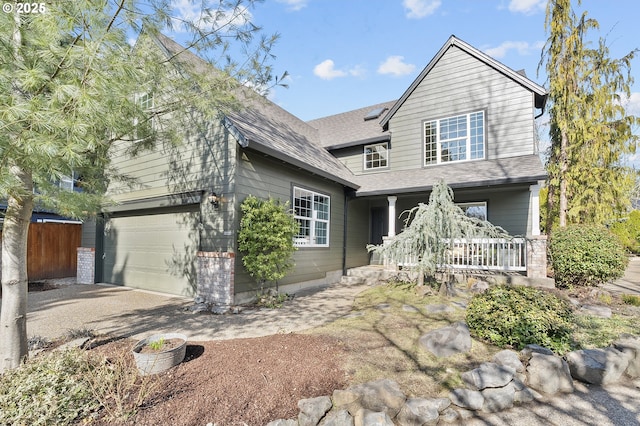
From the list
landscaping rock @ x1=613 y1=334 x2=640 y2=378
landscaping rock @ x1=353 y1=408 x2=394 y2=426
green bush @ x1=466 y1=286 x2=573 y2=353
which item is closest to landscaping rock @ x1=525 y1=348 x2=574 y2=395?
green bush @ x1=466 y1=286 x2=573 y2=353

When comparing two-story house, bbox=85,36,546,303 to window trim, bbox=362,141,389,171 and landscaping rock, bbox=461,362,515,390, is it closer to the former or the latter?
window trim, bbox=362,141,389,171

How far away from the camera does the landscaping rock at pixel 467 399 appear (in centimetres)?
310

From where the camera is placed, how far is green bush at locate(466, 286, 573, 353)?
166 inches

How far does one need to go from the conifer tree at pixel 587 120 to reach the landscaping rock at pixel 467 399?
28.5 ft

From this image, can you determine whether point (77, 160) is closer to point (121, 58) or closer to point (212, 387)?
point (121, 58)

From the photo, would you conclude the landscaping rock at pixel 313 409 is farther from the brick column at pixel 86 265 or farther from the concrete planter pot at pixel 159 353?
the brick column at pixel 86 265

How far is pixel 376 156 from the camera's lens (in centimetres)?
1202

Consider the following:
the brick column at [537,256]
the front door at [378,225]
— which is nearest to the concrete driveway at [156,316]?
the brick column at [537,256]

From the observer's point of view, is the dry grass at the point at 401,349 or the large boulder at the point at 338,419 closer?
the large boulder at the point at 338,419

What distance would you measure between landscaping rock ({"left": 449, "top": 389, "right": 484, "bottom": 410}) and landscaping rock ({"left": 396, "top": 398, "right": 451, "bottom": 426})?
23 centimetres

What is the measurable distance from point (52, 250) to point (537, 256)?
15053 millimetres

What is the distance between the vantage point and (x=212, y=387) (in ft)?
10.4

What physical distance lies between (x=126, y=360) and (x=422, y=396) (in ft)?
11.2

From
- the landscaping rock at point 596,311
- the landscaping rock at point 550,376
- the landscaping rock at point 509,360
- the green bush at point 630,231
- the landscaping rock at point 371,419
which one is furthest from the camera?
the green bush at point 630,231
